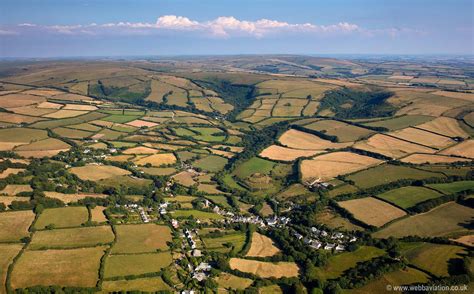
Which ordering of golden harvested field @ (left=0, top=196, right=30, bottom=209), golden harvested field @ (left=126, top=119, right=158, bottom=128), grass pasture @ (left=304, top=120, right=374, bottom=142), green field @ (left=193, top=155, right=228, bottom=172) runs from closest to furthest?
golden harvested field @ (left=0, top=196, right=30, bottom=209) → green field @ (left=193, top=155, right=228, bottom=172) → grass pasture @ (left=304, top=120, right=374, bottom=142) → golden harvested field @ (left=126, top=119, right=158, bottom=128)

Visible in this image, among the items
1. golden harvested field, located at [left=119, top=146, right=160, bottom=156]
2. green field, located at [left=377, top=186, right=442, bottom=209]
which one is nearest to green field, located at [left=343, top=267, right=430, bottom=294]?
green field, located at [left=377, top=186, right=442, bottom=209]

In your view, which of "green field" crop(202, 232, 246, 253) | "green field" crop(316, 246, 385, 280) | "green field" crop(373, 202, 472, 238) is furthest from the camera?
"green field" crop(373, 202, 472, 238)

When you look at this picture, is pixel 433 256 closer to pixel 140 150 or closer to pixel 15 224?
pixel 15 224

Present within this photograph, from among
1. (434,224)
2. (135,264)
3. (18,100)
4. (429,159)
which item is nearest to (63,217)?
(135,264)

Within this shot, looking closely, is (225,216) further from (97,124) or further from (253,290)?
(97,124)

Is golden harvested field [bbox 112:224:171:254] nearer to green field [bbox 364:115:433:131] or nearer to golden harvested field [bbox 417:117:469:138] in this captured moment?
green field [bbox 364:115:433:131]

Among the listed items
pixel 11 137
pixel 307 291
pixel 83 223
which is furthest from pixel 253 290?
pixel 11 137

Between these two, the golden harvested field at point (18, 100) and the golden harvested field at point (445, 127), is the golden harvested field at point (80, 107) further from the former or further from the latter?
the golden harvested field at point (445, 127)

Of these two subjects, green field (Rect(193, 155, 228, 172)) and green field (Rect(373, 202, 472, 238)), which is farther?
green field (Rect(193, 155, 228, 172))
